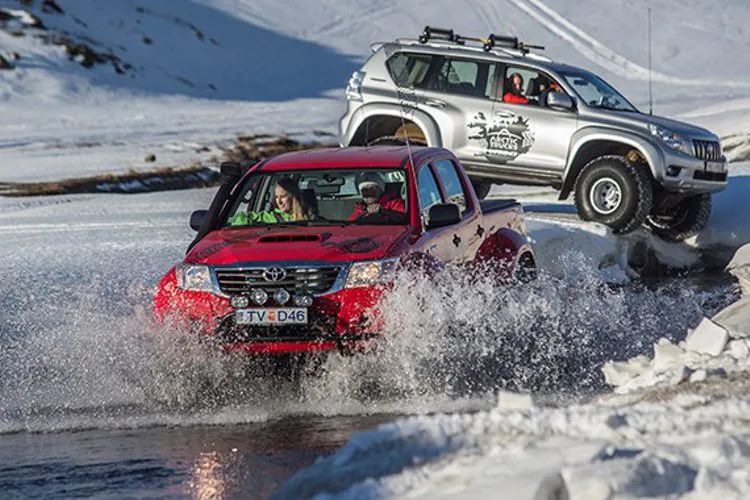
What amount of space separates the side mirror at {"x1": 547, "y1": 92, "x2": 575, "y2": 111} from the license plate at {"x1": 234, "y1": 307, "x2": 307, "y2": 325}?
28.5ft

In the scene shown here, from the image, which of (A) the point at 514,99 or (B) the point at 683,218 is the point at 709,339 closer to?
(A) the point at 514,99

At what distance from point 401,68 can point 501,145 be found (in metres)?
1.50

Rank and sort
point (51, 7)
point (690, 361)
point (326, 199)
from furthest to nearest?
1. point (51, 7)
2. point (326, 199)
3. point (690, 361)

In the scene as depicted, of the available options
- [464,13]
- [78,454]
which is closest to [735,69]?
[464,13]

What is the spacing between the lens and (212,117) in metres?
43.6

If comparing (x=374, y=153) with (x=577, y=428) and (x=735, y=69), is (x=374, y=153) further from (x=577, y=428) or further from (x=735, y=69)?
(x=735, y=69)

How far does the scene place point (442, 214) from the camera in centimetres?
1000

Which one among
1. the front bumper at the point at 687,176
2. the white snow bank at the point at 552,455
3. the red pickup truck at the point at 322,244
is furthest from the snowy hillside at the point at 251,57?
the white snow bank at the point at 552,455

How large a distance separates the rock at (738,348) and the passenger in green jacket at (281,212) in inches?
149

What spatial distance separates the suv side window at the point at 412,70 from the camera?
1780cm

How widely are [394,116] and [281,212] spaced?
24.9ft

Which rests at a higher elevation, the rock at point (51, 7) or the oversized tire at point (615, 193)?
the oversized tire at point (615, 193)

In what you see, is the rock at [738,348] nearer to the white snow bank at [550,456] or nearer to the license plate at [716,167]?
the white snow bank at [550,456]

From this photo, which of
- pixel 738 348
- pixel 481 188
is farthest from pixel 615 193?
pixel 738 348
